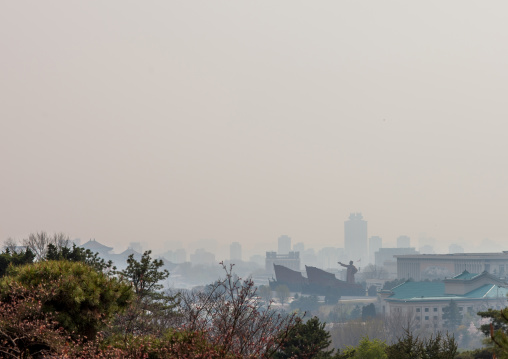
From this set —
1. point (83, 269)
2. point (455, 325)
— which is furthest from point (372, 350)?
point (455, 325)

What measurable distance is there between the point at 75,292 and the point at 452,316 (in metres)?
107

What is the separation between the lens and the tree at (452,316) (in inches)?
4434

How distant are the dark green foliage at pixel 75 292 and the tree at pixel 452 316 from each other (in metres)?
106

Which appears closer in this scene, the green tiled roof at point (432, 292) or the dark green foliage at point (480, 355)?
the dark green foliage at point (480, 355)

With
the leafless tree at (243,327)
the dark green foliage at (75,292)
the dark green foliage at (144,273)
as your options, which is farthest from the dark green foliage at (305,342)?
the dark green foliage at (75,292)

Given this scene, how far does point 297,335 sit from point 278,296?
479 ft

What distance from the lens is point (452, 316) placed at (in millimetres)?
112562

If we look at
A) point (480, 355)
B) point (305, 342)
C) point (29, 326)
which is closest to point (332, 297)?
point (480, 355)

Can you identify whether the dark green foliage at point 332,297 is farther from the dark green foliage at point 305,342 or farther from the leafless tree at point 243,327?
the leafless tree at point 243,327

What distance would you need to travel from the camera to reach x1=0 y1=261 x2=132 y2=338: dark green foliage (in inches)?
528

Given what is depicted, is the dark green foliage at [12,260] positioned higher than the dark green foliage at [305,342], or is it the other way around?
the dark green foliage at [12,260]

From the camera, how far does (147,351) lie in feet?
38.4

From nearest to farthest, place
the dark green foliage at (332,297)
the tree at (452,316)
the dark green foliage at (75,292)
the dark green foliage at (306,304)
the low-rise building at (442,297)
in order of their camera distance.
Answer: the dark green foliage at (75,292)
the tree at (452,316)
the low-rise building at (442,297)
the dark green foliage at (306,304)
the dark green foliage at (332,297)

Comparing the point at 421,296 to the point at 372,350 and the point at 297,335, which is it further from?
the point at 297,335
